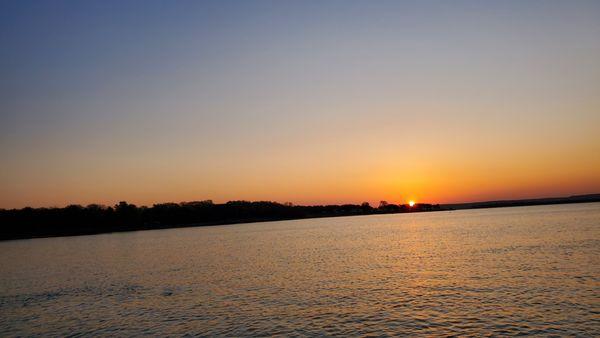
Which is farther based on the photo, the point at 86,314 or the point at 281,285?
the point at 281,285

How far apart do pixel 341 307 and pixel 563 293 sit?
18.7m

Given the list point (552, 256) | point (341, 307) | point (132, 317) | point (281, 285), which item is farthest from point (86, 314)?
point (552, 256)

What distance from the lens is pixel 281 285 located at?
5116cm

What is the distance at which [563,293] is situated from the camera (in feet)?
125

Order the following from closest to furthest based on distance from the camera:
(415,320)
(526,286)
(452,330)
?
1. (452,330)
2. (415,320)
3. (526,286)

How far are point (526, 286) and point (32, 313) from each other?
46.7 metres

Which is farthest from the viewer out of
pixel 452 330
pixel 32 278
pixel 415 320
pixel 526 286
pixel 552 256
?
pixel 32 278

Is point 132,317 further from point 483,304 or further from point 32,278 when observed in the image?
point 32,278

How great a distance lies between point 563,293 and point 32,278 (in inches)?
2847

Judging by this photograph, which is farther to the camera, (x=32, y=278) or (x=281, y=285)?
(x=32, y=278)

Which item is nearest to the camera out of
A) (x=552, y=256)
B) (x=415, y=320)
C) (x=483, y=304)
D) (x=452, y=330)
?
(x=452, y=330)

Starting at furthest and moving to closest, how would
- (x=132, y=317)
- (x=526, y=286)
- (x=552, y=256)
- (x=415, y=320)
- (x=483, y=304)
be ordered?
(x=552, y=256) < (x=526, y=286) < (x=132, y=317) < (x=483, y=304) < (x=415, y=320)

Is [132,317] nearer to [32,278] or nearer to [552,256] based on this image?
[32,278]

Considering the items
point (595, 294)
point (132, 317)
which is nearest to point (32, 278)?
point (132, 317)
